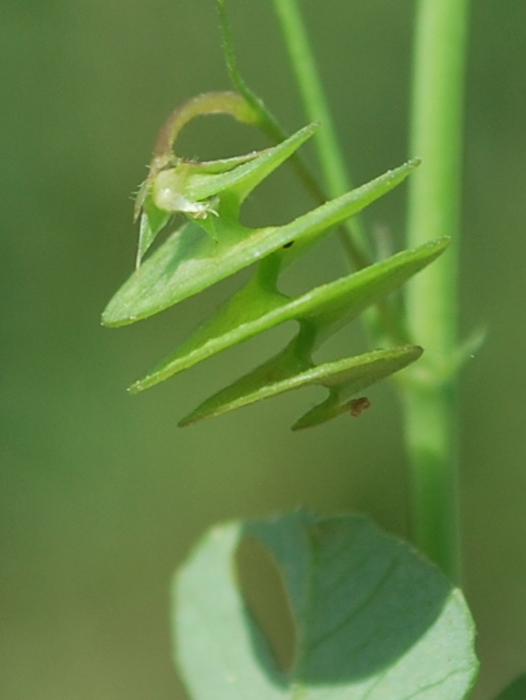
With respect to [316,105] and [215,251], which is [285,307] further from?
[316,105]

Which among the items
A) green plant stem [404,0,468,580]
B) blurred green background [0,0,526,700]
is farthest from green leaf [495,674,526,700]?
blurred green background [0,0,526,700]

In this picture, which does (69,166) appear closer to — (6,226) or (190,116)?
(6,226)

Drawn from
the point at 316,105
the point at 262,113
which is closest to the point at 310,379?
the point at 262,113

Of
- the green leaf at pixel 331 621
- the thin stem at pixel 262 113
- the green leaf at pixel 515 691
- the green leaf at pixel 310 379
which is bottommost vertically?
the green leaf at pixel 515 691

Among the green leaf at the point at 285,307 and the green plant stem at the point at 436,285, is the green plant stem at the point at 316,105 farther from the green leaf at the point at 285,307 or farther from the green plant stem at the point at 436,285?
the green leaf at the point at 285,307

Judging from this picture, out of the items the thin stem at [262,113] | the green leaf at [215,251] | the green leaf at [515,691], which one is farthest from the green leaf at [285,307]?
the green leaf at [515,691]

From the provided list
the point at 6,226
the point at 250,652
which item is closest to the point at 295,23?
the point at 250,652

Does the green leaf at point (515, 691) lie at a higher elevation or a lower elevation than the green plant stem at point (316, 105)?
lower

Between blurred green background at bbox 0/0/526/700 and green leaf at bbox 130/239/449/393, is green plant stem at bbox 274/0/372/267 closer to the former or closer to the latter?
green leaf at bbox 130/239/449/393
